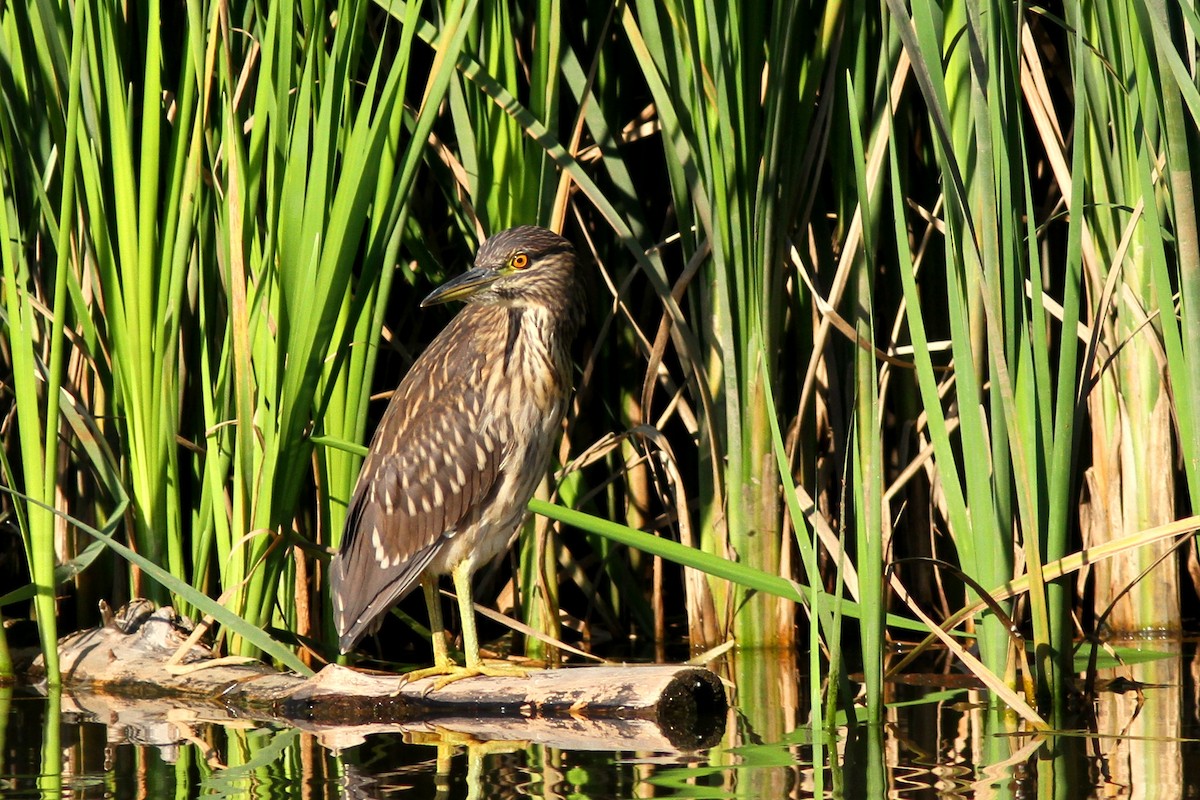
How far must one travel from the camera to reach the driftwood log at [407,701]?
396 centimetres

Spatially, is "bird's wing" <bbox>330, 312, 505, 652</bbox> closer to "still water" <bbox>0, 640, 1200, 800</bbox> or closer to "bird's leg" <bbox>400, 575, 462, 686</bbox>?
"bird's leg" <bbox>400, 575, 462, 686</bbox>

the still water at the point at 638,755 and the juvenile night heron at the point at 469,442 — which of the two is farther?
the juvenile night heron at the point at 469,442

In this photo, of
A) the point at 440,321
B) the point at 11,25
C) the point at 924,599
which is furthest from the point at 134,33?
the point at 924,599

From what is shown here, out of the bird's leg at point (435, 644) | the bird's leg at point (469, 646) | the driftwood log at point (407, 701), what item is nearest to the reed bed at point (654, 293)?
the driftwood log at point (407, 701)

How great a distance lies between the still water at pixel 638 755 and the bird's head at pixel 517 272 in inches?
58.1

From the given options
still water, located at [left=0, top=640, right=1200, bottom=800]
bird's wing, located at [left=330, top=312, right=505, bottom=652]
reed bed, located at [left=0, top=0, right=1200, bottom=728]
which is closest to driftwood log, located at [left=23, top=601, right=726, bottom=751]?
still water, located at [left=0, top=640, right=1200, bottom=800]

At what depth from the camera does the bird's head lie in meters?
4.76

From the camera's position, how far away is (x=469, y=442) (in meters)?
4.87

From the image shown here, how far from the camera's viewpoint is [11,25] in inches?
186

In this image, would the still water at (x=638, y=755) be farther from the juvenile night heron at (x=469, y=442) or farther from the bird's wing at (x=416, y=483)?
the juvenile night heron at (x=469, y=442)

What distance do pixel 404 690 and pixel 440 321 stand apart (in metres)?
2.12

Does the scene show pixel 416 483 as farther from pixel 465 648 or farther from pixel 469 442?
pixel 465 648

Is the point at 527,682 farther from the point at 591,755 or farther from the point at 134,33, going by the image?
the point at 134,33

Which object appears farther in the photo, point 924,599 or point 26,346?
point 924,599
